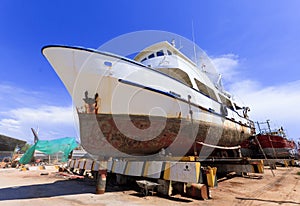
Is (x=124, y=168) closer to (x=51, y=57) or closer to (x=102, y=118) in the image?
(x=102, y=118)

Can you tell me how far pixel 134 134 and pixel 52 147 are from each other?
1814 cm

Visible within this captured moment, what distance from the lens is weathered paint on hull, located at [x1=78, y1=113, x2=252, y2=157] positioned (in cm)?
533

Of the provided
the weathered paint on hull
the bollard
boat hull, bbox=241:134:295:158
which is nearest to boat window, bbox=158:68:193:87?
the weathered paint on hull

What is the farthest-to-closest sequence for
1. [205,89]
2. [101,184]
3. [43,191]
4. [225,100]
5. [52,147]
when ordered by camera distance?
1. [52,147]
2. [225,100]
3. [205,89]
4. [43,191]
5. [101,184]

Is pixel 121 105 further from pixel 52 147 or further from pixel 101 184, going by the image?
→ pixel 52 147

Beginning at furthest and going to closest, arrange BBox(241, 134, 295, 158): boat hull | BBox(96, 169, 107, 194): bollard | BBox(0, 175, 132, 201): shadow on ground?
1. BBox(241, 134, 295, 158): boat hull
2. BBox(96, 169, 107, 194): bollard
3. BBox(0, 175, 132, 201): shadow on ground

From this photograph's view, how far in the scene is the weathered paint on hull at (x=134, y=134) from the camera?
17.5 feet

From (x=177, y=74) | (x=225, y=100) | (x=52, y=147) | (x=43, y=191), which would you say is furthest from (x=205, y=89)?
(x=52, y=147)

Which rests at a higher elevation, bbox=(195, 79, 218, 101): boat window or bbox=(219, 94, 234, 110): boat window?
bbox=(219, 94, 234, 110): boat window

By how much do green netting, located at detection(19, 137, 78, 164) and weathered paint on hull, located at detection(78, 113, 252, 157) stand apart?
640 inches

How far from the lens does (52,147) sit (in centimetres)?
1972

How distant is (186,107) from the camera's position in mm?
6098

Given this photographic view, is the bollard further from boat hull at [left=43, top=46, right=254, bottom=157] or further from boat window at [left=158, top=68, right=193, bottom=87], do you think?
boat window at [left=158, top=68, right=193, bottom=87]

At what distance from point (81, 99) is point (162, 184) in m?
3.54
